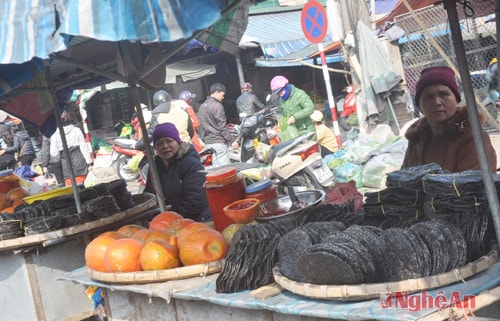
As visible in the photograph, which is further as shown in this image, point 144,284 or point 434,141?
point 434,141

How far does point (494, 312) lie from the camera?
217cm

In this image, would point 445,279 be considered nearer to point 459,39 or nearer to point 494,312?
point 494,312

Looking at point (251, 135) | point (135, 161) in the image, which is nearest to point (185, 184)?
point (251, 135)

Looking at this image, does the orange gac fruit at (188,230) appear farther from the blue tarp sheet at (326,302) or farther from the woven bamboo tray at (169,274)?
the blue tarp sheet at (326,302)

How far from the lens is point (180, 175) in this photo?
→ 16.2ft

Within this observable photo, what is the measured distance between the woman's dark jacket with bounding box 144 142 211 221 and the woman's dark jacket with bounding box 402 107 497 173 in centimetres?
176

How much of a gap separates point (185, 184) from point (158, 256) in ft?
5.74

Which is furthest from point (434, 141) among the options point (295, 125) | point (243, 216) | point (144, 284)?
point (295, 125)

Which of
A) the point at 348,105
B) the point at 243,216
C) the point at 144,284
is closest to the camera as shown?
the point at 144,284

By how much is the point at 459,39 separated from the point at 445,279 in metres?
0.87

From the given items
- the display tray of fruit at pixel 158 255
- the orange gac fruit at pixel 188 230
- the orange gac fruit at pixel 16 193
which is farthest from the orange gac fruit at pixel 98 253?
the orange gac fruit at pixel 16 193

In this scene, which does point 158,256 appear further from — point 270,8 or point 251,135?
point 270,8

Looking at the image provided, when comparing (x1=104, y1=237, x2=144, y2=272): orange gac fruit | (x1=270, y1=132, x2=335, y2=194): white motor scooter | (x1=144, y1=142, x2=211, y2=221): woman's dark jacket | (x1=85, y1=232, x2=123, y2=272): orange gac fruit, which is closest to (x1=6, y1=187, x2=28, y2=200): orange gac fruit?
(x1=144, y1=142, x2=211, y2=221): woman's dark jacket

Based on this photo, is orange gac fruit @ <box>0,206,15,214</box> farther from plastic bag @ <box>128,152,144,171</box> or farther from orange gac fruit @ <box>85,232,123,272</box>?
plastic bag @ <box>128,152,144,171</box>
